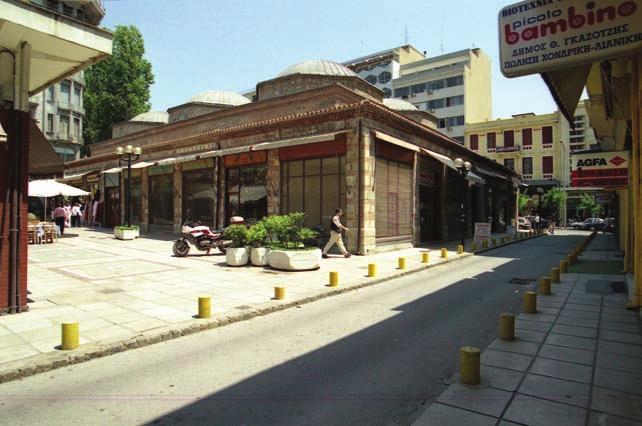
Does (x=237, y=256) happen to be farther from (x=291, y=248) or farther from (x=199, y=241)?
(x=199, y=241)

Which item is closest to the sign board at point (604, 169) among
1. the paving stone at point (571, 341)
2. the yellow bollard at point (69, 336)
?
the paving stone at point (571, 341)

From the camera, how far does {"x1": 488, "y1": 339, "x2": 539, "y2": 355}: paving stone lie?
5129mm

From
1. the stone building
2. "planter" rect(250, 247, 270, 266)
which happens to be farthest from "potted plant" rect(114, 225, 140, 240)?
"planter" rect(250, 247, 270, 266)

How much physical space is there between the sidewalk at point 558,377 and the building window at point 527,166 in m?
51.1

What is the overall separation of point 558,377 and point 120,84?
50307 millimetres

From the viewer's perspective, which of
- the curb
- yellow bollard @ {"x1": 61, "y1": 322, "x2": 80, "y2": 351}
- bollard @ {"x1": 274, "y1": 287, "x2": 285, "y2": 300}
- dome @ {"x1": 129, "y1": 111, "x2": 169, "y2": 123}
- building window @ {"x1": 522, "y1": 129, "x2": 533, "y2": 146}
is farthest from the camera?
building window @ {"x1": 522, "y1": 129, "x2": 533, "y2": 146}

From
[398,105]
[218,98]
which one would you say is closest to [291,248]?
[218,98]

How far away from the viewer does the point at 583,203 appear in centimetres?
5725

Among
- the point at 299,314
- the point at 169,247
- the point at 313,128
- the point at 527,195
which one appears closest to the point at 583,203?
the point at 527,195

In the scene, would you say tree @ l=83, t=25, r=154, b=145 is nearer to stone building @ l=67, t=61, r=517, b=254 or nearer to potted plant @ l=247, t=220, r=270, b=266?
stone building @ l=67, t=61, r=517, b=254

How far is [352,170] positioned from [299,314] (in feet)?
30.8

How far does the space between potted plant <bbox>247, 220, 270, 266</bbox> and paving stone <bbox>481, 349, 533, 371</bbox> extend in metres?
8.38

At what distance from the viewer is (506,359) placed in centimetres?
485

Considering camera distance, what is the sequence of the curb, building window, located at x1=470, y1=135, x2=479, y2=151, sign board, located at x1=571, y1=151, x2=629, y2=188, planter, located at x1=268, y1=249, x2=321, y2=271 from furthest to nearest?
building window, located at x1=470, y1=135, x2=479, y2=151 → planter, located at x1=268, y1=249, x2=321, y2=271 → sign board, located at x1=571, y1=151, x2=629, y2=188 → the curb
